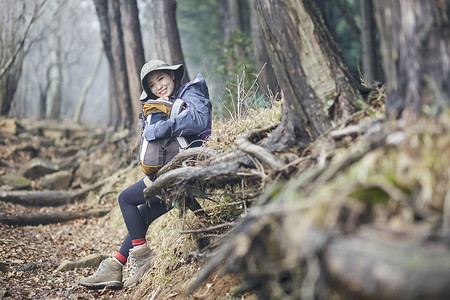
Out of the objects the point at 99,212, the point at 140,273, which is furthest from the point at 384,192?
the point at 99,212

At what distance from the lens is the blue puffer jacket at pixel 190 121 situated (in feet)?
13.2

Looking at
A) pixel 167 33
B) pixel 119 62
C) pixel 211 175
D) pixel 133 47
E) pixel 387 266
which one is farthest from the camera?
pixel 119 62

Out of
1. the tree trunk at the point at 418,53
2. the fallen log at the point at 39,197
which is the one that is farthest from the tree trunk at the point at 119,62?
the tree trunk at the point at 418,53

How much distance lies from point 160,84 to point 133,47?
21.1ft

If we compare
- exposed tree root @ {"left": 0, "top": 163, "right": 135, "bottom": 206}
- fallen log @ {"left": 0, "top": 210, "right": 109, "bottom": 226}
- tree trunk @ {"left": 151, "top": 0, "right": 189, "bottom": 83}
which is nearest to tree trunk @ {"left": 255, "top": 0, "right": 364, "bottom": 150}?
fallen log @ {"left": 0, "top": 210, "right": 109, "bottom": 226}

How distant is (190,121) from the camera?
160 inches

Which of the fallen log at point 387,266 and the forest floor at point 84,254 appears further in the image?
the forest floor at point 84,254

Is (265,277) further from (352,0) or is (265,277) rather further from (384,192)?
(352,0)

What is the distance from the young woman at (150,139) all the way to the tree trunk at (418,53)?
218cm

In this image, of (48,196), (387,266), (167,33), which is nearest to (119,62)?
(167,33)

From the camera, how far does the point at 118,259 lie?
4.43 metres

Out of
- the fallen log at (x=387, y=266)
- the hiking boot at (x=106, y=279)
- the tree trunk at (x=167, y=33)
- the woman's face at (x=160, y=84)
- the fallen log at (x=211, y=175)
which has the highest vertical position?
the tree trunk at (x=167, y=33)

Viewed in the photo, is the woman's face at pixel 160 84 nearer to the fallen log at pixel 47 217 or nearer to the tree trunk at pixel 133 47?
the fallen log at pixel 47 217

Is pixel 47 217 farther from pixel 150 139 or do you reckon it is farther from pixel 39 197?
pixel 150 139
